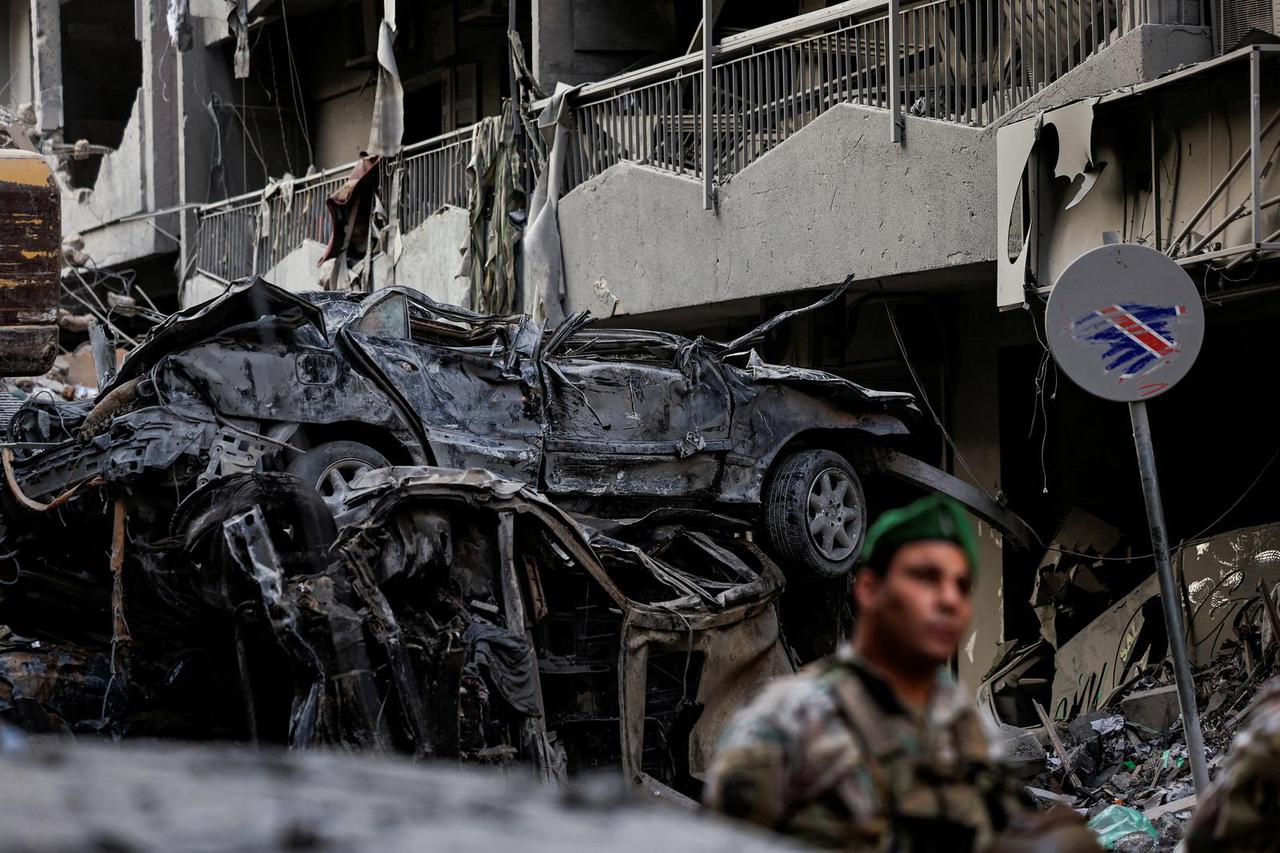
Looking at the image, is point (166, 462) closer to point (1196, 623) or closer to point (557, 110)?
point (1196, 623)

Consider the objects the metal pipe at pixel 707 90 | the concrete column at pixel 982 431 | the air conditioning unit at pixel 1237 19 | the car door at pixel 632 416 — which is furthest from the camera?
the concrete column at pixel 982 431

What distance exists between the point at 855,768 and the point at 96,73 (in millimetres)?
29094

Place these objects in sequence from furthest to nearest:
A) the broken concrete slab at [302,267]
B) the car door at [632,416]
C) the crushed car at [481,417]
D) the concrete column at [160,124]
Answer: the concrete column at [160,124]
the broken concrete slab at [302,267]
the car door at [632,416]
the crushed car at [481,417]

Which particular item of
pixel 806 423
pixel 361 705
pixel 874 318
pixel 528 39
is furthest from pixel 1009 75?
pixel 528 39

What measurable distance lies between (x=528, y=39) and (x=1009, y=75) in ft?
34.9

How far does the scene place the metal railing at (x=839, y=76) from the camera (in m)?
12.4

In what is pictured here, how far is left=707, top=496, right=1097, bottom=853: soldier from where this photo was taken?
2816 mm

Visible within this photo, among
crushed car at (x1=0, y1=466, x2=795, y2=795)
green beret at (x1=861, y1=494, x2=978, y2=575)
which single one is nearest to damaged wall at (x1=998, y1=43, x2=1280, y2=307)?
crushed car at (x1=0, y1=466, x2=795, y2=795)

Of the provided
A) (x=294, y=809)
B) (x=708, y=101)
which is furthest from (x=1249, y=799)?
(x=708, y=101)

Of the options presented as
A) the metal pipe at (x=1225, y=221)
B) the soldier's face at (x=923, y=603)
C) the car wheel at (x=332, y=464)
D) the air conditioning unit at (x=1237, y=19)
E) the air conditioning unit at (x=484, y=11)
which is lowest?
the soldier's face at (x=923, y=603)

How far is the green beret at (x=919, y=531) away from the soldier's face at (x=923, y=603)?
2cm

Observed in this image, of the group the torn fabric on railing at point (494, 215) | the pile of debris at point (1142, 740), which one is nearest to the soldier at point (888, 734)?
the pile of debris at point (1142, 740)

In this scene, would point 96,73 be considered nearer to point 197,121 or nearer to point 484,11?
point 197,121

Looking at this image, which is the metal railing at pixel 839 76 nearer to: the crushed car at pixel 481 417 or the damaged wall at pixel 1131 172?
the damaged wall at pixel 1131 172
